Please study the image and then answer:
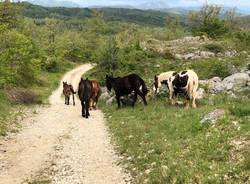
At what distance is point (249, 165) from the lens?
11234mm

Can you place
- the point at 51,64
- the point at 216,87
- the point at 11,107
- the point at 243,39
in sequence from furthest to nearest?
the point at 51,64 < the point at 243,39 < the point at 11,107 < the point at 216,87

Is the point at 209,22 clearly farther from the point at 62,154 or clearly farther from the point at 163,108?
the point at 62,154

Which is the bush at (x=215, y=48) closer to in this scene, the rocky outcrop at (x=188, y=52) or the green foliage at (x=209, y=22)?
A: the rocky outcrop at (x=188, y=52)

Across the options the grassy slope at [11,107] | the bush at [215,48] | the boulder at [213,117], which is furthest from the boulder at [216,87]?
the bush at [215,48]

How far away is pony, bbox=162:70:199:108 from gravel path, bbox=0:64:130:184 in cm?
495

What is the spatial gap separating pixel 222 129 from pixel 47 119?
1533 cm

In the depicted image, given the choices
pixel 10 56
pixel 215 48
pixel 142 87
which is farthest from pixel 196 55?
pixel 10 56

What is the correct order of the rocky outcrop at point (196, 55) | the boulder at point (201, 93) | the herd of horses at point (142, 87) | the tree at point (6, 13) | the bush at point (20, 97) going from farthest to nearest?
the rocky outcrop at point (196, 55) < the bush at point (20, 97) < the tree at point (6, 13) < the boulder at point (201, 93) < the herd of horses at point (142, 87)

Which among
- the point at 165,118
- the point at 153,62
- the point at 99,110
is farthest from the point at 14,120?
the point at 153,62

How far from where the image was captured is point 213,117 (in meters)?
17.3

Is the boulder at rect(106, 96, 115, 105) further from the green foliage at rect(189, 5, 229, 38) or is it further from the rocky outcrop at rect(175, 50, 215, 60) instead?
the green foliage at rect(189, 5, 229, 38)

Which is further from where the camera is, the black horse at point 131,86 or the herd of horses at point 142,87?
the black horse at point 131,86

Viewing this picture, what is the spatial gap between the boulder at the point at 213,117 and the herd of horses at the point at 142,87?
21.4 feet

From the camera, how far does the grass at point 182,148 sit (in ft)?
38.5
